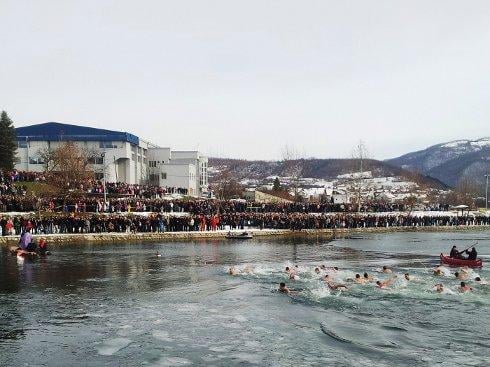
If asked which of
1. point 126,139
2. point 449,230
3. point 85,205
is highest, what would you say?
point 126,139

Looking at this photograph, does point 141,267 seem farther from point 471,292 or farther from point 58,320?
point 471,292

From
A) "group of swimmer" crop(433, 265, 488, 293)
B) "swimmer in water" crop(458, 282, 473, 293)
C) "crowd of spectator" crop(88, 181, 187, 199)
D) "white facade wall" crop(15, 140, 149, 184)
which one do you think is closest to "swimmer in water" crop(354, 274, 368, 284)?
"group of swimmer" crop(433, 265, 488, 293)

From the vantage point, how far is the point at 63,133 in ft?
319

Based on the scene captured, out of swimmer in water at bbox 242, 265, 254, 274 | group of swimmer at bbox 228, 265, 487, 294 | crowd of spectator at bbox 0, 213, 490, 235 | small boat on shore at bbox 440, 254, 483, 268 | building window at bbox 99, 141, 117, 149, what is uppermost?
building window at bbox 99, 141, 117, 149

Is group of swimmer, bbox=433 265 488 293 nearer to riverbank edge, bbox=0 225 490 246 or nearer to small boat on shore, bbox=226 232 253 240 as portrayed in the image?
small boat on shore, bbox=226 232 253 240

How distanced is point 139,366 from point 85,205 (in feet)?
135

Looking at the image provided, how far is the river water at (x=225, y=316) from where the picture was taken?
15.6 m

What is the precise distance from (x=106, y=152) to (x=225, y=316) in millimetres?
77709

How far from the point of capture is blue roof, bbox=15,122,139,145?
318 ft

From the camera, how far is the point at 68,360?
15.2 m

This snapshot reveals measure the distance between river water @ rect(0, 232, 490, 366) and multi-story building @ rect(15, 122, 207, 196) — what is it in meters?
60.2

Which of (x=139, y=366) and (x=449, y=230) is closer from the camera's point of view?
(x=139, y=366)

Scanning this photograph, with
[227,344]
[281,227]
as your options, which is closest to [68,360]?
[227,344]

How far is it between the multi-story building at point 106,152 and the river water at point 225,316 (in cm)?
6016
